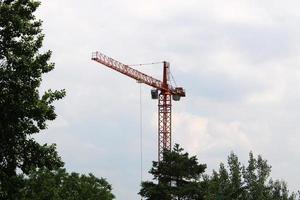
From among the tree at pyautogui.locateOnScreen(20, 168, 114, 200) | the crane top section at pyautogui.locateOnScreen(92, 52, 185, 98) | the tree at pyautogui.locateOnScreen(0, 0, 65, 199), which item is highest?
the crane top section at pyautogui.locateOnScreen(92, 52, 185, 98)

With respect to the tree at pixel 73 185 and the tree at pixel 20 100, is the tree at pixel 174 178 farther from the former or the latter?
the tree at pixel 20 100

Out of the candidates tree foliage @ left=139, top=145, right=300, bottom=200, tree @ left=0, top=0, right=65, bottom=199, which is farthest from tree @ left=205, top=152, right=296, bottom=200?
tree @ left=0, top=0, right=65, bottom=199

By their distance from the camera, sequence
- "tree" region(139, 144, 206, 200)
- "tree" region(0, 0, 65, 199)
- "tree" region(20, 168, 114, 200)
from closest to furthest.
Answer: "tree" region(0, 0, 65, 199)
"tree" region(20, 168, 114, 200)
"tree" region(139, 144, 206, 200)

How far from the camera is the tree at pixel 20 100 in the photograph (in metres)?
20.6

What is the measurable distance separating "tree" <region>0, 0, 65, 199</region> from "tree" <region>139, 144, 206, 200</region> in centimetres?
4674

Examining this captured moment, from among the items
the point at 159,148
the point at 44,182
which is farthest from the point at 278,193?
the point at 44,182

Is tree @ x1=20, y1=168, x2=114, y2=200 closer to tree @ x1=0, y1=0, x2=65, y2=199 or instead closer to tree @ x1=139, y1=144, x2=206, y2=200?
tree @ x1=139, y1=144, x2=206, y2=200

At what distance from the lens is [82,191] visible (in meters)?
69.2

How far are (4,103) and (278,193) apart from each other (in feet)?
262

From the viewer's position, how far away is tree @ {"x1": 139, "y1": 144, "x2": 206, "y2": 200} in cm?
6781

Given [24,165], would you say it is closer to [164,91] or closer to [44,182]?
[44,182]

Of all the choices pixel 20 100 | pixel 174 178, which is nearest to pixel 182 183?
pixel 174 178

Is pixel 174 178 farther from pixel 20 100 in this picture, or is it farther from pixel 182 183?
pixel 20 100

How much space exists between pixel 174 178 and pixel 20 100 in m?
50.8
